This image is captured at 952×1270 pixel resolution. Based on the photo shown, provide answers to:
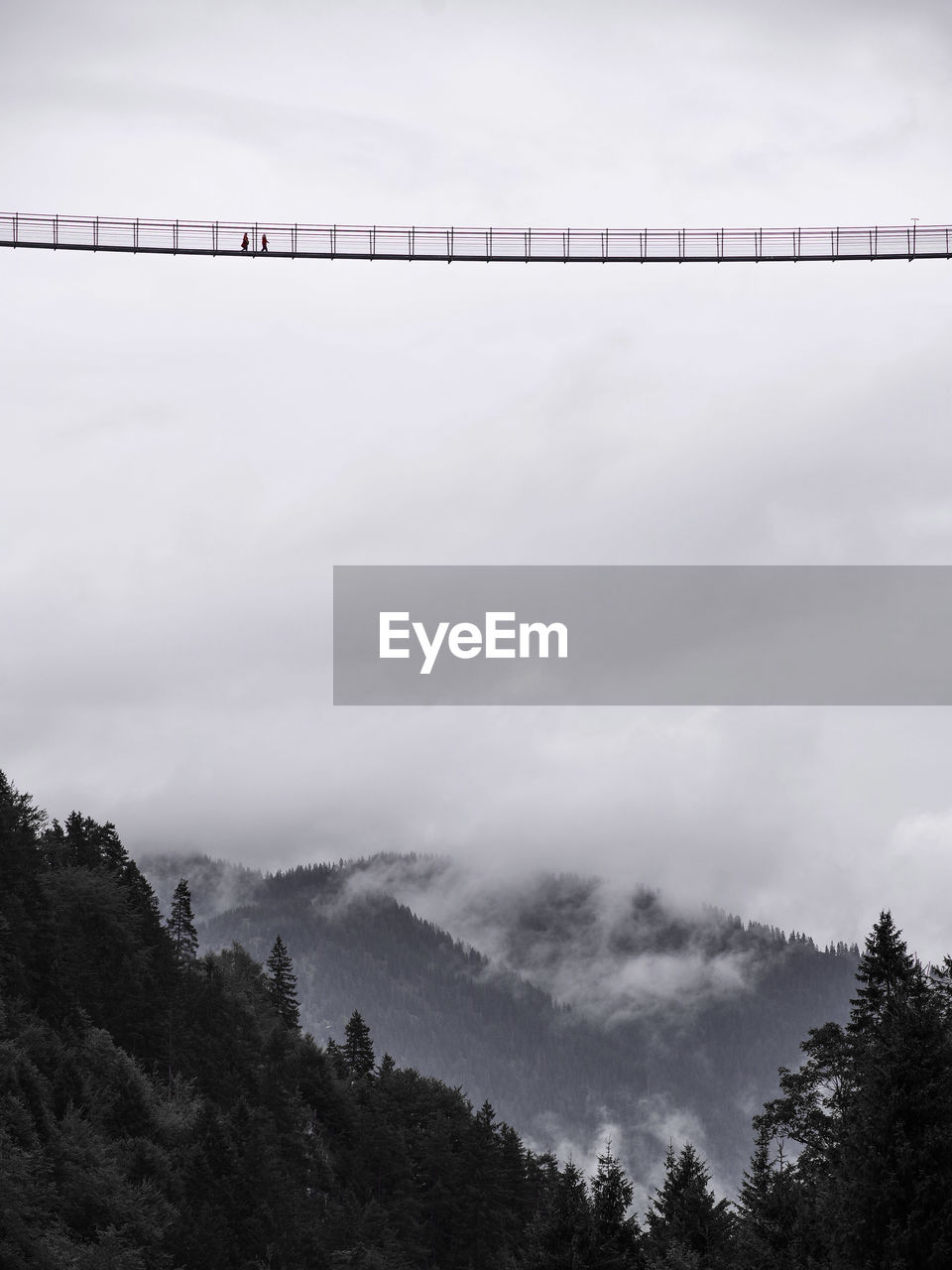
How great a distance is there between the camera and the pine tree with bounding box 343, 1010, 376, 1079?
174250 mm

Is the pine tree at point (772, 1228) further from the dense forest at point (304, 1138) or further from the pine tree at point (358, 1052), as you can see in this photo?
the pine tree at point (358, 1052)

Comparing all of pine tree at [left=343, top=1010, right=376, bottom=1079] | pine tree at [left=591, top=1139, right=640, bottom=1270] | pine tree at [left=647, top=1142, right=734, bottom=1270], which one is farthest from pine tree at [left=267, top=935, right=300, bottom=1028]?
pine tree at [left=591, top=1139, right=640, bottom=1270]

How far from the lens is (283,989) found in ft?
612

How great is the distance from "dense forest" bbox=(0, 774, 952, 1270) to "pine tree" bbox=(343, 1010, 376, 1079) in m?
0.29

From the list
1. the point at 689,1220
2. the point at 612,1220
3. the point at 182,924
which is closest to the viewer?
the point at 612,1220

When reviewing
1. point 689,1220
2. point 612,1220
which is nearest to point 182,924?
point 689,1220

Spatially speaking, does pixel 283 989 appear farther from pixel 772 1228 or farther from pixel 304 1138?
pixel 772 1228

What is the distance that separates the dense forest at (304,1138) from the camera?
55.9 metres

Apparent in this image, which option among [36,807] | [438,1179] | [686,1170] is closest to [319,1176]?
[438,1179]

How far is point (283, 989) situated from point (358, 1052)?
14.5m

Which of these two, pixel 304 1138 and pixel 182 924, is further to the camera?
pixel 182 924

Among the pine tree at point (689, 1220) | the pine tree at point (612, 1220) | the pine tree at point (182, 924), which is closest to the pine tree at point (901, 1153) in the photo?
the pine tree at point (612, 1220)

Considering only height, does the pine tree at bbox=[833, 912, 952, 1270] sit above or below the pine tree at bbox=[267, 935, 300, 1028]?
below

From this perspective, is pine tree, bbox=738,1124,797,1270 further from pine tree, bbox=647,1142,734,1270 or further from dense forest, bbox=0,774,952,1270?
pine tree, bbox=647,1142,734,1270
